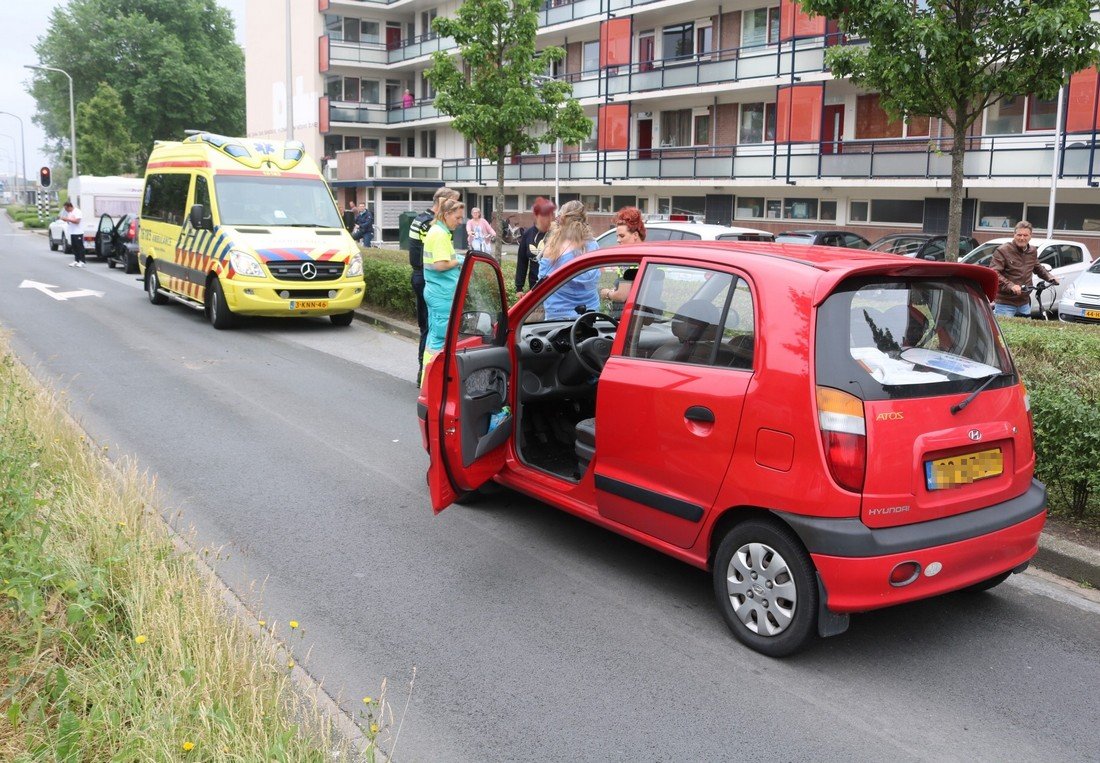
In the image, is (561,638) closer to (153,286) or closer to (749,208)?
(153,286)

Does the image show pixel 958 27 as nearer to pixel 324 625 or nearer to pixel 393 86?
pixel 324 625

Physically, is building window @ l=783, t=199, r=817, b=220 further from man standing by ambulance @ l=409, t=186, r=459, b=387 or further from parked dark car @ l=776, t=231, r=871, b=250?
man standing by ambulance @ l=409, t=186, r=459, b=387

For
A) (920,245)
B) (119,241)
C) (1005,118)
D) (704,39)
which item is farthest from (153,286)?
(704,39)

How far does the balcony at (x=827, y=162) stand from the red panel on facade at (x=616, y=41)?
11.4 feet

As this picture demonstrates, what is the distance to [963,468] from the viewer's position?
4.25 meters

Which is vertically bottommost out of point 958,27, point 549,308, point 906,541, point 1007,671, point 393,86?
point 1007,671

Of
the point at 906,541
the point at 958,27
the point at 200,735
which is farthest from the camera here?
the point at 958,27

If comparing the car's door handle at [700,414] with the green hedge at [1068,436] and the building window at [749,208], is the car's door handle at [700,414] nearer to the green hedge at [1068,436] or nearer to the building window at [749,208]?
the green hedge at [1068,436]

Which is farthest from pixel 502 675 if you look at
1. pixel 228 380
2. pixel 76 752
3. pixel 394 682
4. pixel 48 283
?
pixel 48 283

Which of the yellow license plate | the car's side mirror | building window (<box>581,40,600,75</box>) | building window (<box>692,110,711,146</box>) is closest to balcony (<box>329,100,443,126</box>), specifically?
building window (<box>581,40,600,75</box>)

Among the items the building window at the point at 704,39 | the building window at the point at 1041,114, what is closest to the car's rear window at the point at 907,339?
the building window at the point at 1041,114

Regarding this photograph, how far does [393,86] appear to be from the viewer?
2189 inches

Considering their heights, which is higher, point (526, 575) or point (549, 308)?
point (549, 308)

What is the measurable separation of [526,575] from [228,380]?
20.0 feet
